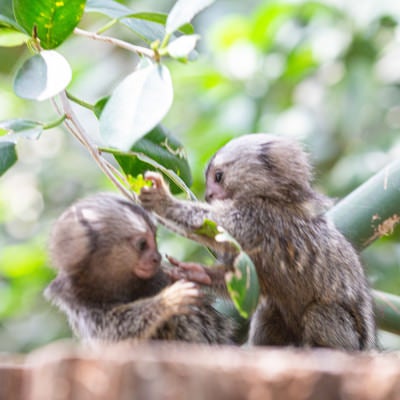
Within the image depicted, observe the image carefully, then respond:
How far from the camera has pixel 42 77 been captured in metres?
2.54

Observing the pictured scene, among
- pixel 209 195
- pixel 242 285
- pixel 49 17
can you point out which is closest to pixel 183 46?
pixel 49 17

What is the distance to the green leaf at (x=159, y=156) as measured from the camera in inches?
115

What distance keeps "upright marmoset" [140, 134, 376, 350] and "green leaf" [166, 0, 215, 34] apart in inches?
19.3

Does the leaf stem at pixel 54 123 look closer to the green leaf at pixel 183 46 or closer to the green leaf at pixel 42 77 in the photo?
the green leaf at pixel 42 77

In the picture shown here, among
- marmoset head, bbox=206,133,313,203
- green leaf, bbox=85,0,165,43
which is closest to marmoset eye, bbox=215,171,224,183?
marmoset head, bbox=206,133,313,203

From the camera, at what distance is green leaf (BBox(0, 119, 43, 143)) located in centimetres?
261

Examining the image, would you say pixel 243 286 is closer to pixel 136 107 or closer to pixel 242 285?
pixel 242 285

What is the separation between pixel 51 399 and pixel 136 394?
16 cm

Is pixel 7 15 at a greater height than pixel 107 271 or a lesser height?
greater

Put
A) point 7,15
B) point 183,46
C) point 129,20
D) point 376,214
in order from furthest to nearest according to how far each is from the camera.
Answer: point 376,214 < point 129,20 < point 7,15 < point 183,46

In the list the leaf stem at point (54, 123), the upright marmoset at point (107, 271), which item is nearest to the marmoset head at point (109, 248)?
the upright marmoset at point (107, 271)

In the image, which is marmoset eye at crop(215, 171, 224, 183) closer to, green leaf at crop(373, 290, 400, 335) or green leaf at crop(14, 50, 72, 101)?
green leaf at crop(373, 290, 400, 335)

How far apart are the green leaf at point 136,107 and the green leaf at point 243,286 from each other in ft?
1.36

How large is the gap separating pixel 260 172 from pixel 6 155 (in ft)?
3.08
